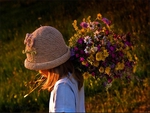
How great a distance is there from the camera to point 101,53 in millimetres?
3748

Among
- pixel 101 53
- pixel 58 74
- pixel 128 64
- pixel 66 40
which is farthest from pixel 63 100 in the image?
pixel 66 40

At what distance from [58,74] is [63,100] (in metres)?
0.25

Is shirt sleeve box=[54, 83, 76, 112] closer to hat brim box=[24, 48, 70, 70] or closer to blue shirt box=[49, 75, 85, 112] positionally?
blue shirt box=[49, 75, 85, 112]

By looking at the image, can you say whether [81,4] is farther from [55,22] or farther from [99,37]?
[99,37]

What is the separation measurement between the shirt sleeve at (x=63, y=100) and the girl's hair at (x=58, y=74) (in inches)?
5.1

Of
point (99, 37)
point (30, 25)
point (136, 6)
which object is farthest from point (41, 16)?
point (99, 37)

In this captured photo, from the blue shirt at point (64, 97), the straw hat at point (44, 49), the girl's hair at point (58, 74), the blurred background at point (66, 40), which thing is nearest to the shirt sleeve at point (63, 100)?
the blue shirt at point (64, 97)

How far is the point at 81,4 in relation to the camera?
31.8 ft

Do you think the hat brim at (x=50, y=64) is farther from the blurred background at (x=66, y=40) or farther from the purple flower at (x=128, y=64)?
the blurred background at (x=66, y=40)

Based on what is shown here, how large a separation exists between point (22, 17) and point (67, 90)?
6.91 meters

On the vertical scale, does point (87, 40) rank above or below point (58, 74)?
above

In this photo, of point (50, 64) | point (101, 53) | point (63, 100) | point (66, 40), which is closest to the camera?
point (63, 100)

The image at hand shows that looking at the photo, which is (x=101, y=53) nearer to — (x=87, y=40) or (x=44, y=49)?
(x=87, y=40)

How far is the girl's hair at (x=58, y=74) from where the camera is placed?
3.57 meters
